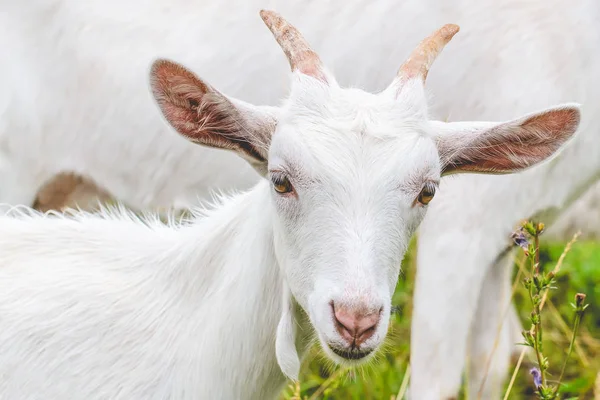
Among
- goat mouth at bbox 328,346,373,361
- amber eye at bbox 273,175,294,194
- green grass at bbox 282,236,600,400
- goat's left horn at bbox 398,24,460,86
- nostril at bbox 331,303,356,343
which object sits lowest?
green grass at bbox 282,236,600,400

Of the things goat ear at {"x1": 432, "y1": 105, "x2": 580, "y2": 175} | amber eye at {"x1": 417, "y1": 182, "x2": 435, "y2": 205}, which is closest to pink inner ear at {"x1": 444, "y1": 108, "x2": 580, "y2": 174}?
goat ear at {"x1": 432, "y1": 105, "x2": 580, "y2": 175}

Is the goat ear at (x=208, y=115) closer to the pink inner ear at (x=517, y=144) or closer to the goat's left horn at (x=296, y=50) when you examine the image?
the goat's left horn at (x=296, y=50)

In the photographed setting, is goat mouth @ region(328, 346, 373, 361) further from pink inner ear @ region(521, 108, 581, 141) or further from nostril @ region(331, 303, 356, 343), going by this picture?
pink inner ear @ region(521, 108, 581, 141)

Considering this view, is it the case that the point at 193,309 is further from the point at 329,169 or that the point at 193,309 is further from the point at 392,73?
the point at 392,73

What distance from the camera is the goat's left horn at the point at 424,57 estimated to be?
9.88 ft

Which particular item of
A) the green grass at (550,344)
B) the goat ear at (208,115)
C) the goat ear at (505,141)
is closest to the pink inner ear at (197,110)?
the goat ear at (208,115)

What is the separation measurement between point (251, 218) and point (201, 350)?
1.29ft

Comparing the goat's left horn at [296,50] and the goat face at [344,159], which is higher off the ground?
the goat's left horn at [296,50]

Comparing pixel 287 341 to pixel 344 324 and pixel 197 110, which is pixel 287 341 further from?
pixel 197 110

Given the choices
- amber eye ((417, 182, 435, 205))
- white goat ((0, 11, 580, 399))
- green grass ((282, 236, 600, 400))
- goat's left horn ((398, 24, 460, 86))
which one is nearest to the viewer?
white goat ((0, 11, 580, 399))

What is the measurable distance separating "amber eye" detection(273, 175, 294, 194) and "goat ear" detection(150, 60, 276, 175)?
15 centimetres

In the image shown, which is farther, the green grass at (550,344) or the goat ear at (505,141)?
the green grass at (550,344)

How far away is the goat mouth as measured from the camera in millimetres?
2682

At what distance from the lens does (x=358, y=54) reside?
4477 millimetres
